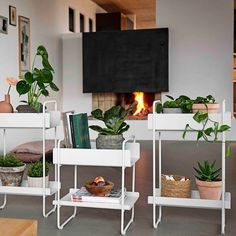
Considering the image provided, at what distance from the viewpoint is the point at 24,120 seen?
3.07 meters

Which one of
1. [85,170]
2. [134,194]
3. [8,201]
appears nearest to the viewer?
[134,194]

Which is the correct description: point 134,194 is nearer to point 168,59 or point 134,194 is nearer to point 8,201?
point 8,201

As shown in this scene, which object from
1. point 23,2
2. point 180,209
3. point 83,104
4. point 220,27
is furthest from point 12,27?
point 180,209

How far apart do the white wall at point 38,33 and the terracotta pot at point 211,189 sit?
13.9 feet

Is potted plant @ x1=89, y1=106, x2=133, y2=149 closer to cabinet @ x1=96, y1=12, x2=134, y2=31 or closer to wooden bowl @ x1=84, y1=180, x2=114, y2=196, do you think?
wooden bowl @ x1=84, y1=180, x2=114, y2=196

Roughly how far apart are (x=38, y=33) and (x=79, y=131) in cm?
518

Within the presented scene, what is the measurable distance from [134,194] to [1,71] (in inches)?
159

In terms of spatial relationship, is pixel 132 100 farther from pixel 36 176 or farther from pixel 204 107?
pixel 204 107

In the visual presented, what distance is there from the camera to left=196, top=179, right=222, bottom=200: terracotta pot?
2773 mm

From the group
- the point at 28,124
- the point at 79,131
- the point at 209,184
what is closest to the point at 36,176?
the point at 28,124

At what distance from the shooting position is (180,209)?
131 inches

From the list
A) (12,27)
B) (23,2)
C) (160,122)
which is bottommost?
(160,122)

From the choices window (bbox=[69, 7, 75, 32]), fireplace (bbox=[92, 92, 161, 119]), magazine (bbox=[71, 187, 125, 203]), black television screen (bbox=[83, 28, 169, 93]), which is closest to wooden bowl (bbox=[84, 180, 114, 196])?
magazine (bbox=[71, 187, 125, 203])

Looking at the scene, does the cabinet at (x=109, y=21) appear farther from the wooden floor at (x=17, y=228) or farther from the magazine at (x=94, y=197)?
the wooden floor at (x=17, y=228)
